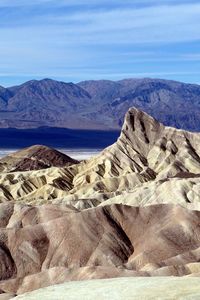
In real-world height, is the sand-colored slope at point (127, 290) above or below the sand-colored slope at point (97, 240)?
above

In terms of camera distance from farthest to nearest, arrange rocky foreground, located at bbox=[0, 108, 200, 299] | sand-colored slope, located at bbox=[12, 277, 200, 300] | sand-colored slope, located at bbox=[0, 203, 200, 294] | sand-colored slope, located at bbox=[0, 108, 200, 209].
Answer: sand-colored slope, located at bbox=[0, 108, 200, 209]
sand-colored slope, located at bbox=[0, 203, 200, 294]
rocky foreground, located at bbox=[0, 108, 200, 299]
sand-colored slope, located at bbox=[12, 277, 200, 300]

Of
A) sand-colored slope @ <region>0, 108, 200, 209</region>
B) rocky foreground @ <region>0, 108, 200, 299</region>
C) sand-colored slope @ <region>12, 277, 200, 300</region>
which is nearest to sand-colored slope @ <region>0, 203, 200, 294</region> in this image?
rocky foreground @ <region>0, 108, 200, 299</region>

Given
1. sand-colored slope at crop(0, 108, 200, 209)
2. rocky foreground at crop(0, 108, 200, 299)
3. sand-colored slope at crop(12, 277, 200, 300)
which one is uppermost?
sand-colored slope at crop(12, 277, 200, 300)

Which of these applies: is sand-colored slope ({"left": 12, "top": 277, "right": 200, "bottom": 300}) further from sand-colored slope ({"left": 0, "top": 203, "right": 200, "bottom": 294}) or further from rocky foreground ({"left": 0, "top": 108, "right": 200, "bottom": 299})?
sand-colored slope ({"left": 0, "top": 203, "right": 200, "bottom": 294})

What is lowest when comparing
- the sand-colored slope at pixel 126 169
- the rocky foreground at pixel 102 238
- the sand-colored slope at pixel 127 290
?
the sand-colored slope at pixel 126 169

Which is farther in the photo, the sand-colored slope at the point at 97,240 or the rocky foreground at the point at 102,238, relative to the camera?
the sand-colored slope at the point at 97,240

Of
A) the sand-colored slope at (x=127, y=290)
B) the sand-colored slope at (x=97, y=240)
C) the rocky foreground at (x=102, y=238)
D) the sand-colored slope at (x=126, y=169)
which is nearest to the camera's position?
the sand-colored slope at (x=127, y=290)

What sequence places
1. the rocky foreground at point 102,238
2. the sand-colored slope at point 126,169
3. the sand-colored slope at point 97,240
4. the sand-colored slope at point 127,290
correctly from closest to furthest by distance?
the sand-colored slope at point 127,290, the rocky foreground at point 102,238, the sand-colored slope at point 97,240, the sand-colored slope at point 126,169

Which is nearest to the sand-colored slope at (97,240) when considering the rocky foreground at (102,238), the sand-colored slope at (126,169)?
the rocky foreground at (102,238)

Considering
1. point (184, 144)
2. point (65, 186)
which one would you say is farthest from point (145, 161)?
point (65, 186)

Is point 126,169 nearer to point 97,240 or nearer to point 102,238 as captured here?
point 102,238

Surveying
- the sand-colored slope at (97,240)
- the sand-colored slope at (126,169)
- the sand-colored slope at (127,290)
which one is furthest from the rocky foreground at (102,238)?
the sand-colored slope at (126,169)

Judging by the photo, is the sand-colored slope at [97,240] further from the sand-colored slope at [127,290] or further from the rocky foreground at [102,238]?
the sand-colored slope at [127,290]
